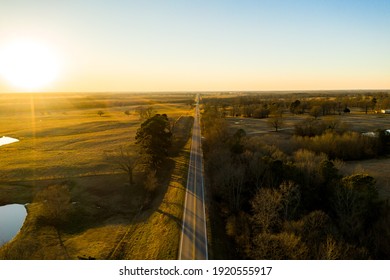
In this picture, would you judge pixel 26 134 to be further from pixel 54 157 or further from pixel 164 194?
pixel 164 194

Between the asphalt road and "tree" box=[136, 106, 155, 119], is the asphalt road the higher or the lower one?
the lower one

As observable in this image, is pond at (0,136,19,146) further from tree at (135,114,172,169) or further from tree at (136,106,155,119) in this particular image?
tree at (135,114,172,169)

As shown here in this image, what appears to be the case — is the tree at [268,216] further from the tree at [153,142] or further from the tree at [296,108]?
the tree at [296,108]

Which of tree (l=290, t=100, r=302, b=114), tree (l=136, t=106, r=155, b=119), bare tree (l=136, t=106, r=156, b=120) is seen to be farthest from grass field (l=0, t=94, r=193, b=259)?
tree (l=290, t=100, r=302, b=114)

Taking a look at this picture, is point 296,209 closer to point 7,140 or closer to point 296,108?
point 7,140

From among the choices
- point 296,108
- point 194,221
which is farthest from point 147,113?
point 194,221

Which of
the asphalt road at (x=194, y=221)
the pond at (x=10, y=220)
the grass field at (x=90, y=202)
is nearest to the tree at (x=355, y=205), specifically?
the asphalt road at (x=194, y=221)
